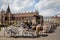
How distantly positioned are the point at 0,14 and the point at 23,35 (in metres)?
31.2

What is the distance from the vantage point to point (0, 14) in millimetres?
36344

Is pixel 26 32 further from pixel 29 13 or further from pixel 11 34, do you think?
pixel 29 13

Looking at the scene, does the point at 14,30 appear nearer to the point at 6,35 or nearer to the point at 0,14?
the point at 6,35

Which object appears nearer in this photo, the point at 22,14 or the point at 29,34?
the point at 29,34

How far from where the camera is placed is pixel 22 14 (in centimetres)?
3803

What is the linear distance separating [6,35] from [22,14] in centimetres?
3153

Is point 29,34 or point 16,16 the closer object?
point 29,34

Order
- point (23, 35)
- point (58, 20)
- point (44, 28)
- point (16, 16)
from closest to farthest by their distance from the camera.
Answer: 1. point (23, 35)
2. point (44, 28)
3. point (58, 20)
4. point (16, 16)

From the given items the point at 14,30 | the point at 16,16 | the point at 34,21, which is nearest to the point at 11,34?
the point at 14,30

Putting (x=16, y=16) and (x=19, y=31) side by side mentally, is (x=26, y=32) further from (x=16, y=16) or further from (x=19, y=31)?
(x=16, y=16)

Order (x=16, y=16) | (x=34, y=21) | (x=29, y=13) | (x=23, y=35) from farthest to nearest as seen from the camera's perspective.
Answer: (x=16, y=16), (x=29, y=13), (x=34, y=21), (x=23, y=35)

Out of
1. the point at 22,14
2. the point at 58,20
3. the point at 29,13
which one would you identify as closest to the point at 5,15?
the point at 22,14

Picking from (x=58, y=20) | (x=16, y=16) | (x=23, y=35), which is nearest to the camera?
(x=23, y=35)

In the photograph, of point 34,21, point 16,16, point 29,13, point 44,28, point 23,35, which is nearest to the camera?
point 23,35
